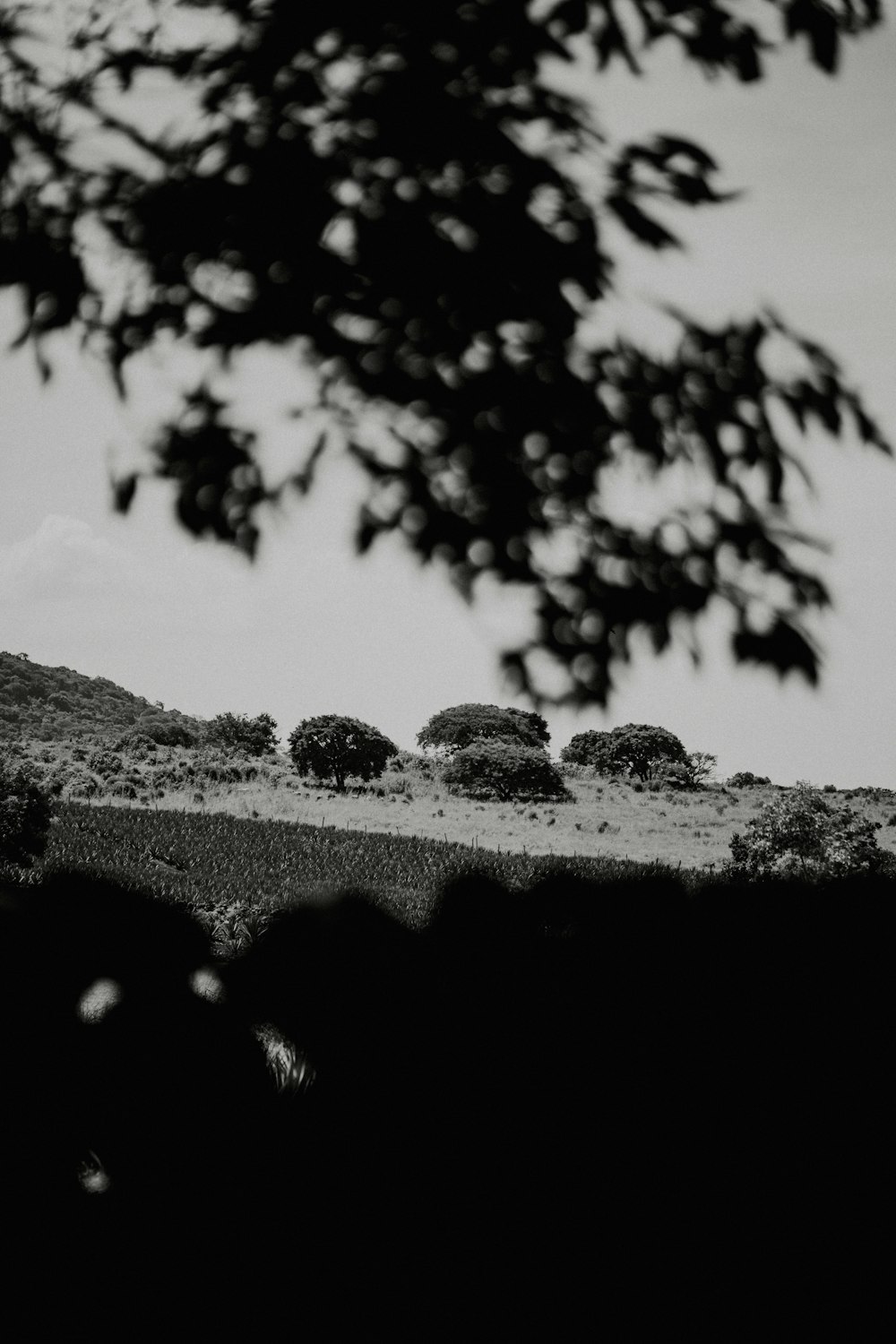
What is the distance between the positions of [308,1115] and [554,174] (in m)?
4.04

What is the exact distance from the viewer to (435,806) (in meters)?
49.9

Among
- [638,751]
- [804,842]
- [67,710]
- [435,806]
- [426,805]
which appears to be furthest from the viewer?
[67,710]

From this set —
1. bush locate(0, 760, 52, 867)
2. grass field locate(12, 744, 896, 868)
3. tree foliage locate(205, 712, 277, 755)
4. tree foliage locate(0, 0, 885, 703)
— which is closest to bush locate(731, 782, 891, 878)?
grass field locate(12, 744, 896, 868)

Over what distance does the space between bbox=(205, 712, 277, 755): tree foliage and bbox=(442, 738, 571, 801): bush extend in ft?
89.9

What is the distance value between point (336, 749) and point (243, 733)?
26847 mm

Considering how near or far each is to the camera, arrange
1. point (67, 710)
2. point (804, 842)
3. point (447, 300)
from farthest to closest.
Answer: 1. point (67, 710)
2. point (804, 842)
3. point (447, 300)

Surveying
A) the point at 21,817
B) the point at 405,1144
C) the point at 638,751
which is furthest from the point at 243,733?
the point at 405,1144

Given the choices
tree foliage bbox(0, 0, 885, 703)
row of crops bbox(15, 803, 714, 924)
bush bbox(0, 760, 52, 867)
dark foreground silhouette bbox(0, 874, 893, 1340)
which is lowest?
row of crops bbox(15, 803, 714, 924)

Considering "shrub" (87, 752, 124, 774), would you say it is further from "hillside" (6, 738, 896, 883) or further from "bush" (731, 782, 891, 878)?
"bush" (731, 782, 891, 878)

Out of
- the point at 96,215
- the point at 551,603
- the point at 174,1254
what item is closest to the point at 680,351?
the point at 551,603

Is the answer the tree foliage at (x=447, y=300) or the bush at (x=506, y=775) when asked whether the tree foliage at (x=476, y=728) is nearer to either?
the bush at (x=506, y=775)

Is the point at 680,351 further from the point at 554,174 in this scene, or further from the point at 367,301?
the point at 367,301

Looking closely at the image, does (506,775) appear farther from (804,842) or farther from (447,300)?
(447,300)

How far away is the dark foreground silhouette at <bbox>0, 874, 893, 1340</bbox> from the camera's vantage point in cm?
296
